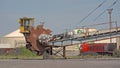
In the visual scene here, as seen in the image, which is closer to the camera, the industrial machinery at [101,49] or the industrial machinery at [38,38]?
the industrial machinery at [38,38]

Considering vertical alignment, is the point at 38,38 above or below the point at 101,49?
above

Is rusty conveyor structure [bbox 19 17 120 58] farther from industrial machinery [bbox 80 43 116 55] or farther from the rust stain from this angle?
industrial machinery [bbox 80 43 116 55]

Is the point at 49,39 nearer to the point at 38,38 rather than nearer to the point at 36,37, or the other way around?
the point at 38,38

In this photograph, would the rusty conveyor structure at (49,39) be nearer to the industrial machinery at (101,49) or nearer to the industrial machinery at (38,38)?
the industrial machinery at (38,38)

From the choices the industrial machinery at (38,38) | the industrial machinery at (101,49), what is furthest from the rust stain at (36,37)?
the industrial machinery at (101,49)

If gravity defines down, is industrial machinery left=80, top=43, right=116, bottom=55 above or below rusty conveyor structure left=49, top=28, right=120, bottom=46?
below

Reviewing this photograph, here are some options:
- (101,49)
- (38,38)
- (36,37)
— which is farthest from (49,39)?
(101,49)

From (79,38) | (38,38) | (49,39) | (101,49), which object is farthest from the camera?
(101,49)

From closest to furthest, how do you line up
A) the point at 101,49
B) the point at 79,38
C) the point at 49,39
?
the point at 49,39 → the point at 79,38 → the point at 101,49

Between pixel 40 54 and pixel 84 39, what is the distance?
7.09 meters

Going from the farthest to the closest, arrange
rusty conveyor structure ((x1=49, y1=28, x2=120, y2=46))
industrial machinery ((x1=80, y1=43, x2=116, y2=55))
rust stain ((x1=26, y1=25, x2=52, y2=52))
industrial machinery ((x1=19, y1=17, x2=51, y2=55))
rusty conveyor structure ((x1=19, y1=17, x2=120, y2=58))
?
industrial machinery ((x1=80, y1=43, x2=116, y2=55)) < rust stain ((x1=26, y1=25, x2=52, y2=52)) < industrial machinery ((x1=19, y1=17, x2=51, y2=55)) < rusty conveyor structure ((x1=19, y1=17, x2=120, y2=58)) < rusty conveyor structure ((x1=49, y1=28, x2=120, y2=46))

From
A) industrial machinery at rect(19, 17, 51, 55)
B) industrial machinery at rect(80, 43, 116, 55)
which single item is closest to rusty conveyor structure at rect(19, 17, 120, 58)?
industrial machinery at rect(19, 17, 51, 55)

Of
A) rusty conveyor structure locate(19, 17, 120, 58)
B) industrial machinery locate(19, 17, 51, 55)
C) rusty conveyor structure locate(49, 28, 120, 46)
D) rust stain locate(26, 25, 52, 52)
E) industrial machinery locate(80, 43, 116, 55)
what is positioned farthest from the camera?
industrial machinery locate(80, 43, 116, 55)

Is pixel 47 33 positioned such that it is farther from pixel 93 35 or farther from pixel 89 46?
pixel 89 46
